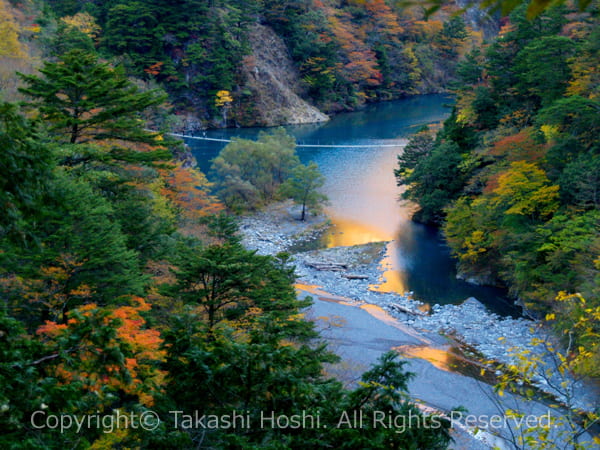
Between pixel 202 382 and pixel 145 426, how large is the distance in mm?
617

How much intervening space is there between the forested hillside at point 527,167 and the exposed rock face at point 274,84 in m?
22.0

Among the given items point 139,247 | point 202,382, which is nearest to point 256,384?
point 202,382

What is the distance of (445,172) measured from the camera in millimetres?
23438

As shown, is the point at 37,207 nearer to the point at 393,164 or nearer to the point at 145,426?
the point at 145,426

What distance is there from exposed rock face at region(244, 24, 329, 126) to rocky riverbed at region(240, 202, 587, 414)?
2054cm

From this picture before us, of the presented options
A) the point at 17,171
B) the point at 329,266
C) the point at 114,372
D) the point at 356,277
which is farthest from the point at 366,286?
the point at 17,171

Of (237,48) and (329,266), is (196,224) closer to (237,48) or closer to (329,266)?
(329,266)

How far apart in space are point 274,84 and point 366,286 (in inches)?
1302

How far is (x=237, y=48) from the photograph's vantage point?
43.7 m

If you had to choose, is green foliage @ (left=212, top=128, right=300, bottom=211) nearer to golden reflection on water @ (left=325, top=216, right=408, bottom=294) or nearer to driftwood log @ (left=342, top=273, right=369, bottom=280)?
golden reflection on water @ (left=325, top=216, right=408, bottom=294)

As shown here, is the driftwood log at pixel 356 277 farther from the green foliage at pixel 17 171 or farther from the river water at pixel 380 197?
the green foliage at pixel 17 171

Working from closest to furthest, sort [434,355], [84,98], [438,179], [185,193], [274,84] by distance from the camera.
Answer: [84,98] < [434,355] < [185,193] < [438,179] < [274,84]

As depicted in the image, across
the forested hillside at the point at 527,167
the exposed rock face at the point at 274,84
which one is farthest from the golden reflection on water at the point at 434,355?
the exposed rock face at the point at 274,84

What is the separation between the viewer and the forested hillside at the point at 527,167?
14.2 m
